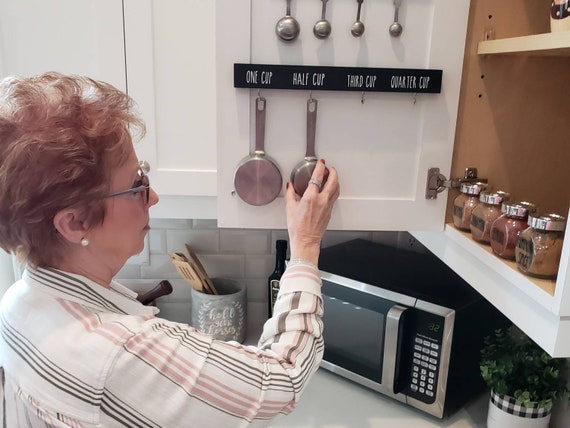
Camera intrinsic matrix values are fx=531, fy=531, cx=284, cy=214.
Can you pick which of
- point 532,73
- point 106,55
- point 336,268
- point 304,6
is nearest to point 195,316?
point 336,268

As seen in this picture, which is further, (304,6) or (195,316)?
(195,316)

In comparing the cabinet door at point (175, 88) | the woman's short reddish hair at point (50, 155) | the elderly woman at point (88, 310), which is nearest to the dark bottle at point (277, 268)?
the cabinet door at point (175, 88)

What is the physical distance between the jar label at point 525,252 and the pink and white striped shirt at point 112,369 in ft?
1.30

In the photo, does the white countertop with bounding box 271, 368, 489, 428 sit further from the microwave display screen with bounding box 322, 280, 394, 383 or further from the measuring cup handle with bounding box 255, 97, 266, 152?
the measuring cup handle with bounding box 255, 97, 266, 152

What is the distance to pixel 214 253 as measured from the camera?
1.71 m

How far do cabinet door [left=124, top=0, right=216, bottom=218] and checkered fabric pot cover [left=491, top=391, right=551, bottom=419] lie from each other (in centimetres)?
80

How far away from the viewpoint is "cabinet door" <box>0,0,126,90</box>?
46.2 inches

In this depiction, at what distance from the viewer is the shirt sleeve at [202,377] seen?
729 millimetres

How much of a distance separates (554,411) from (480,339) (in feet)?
0.72

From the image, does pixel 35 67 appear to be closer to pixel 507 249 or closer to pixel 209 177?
pixel 209 177

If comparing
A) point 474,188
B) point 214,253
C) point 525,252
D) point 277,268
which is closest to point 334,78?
point 474,188

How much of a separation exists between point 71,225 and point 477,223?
0.68 m

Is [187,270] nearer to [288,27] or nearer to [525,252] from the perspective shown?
[288,27]

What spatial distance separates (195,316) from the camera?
157 cm
